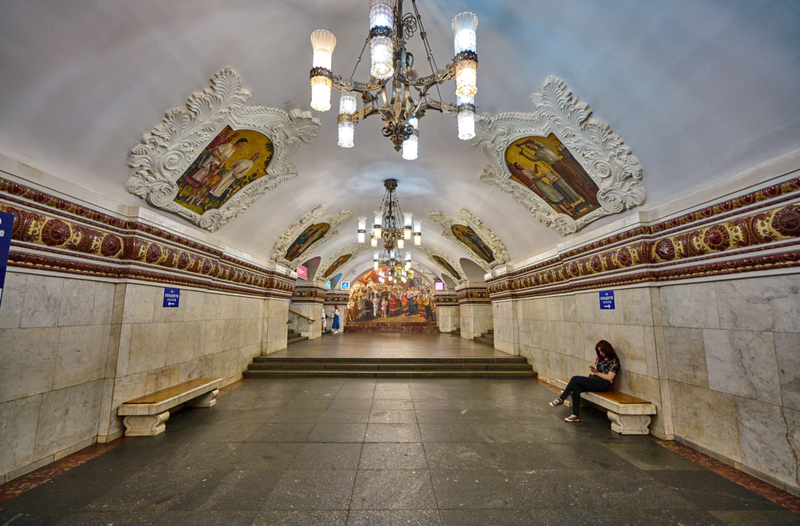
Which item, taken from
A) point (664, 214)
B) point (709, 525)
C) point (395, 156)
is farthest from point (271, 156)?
point (709, 525)

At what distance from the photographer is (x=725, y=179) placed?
3262 millimetres

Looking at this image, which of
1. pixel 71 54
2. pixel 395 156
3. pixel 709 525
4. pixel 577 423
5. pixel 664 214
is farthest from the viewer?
pixel 395 156

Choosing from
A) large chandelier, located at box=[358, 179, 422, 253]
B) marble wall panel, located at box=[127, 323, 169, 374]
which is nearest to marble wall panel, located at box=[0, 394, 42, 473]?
marble wall panel, located at box=[127, 323, 169, 374]

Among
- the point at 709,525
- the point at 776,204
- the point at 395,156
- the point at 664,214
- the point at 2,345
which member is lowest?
the point at 709,525

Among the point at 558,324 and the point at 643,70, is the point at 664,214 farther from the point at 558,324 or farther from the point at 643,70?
the point at 558,324

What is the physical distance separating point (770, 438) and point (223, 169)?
21.7 feet

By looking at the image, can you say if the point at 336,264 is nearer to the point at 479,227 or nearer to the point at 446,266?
the point at 446,266

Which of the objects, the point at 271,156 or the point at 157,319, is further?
the point at 271,156

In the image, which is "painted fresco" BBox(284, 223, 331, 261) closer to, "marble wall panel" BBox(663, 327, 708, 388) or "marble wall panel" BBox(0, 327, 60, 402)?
"marble wall panel" BBox(0, 327, 60, 402)

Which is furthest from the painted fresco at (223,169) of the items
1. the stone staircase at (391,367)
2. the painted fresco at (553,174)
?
the stone staircase at (391,367)

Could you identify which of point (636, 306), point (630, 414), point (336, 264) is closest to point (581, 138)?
point (636, 306)

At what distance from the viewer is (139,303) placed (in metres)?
4.15

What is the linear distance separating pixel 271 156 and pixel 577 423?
571 centimetres

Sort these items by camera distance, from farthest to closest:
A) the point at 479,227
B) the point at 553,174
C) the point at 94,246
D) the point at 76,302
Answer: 1. the point at 479,227
2. the point at 553,174
3. the point at 94,246
4. the point at 76,302
